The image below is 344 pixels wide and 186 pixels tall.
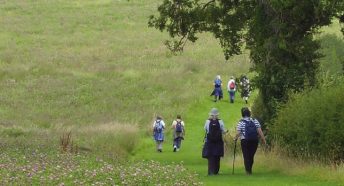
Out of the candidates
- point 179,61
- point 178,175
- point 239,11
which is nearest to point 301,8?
point 239,11

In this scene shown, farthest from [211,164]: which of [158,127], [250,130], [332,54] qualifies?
[332,54]

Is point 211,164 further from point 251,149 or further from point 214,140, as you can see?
point 251,149

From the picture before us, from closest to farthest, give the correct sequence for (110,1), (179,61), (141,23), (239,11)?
(239,11), (179,61), (141,23), (110,1)

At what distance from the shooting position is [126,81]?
194 feet

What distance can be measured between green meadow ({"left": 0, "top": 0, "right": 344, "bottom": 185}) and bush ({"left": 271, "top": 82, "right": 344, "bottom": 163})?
54cm

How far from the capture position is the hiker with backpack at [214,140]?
22719 mm

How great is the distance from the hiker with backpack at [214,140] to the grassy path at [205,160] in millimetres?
441

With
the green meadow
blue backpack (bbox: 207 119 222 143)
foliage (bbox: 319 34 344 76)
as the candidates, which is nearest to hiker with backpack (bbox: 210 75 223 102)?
the green meadow

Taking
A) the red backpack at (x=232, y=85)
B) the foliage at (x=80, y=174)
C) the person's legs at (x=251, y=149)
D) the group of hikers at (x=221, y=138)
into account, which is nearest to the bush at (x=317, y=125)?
the group of hikers at (x=221, y=138)

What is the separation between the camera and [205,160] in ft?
103

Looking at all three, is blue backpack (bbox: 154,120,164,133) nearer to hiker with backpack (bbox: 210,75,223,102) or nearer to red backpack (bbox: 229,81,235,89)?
red backpack (bbox: 229,81,235,89)

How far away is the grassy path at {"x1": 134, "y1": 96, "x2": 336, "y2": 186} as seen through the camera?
68.2 feet

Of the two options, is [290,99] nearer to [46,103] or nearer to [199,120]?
[199,120]

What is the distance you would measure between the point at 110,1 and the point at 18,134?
77249 millimetres
